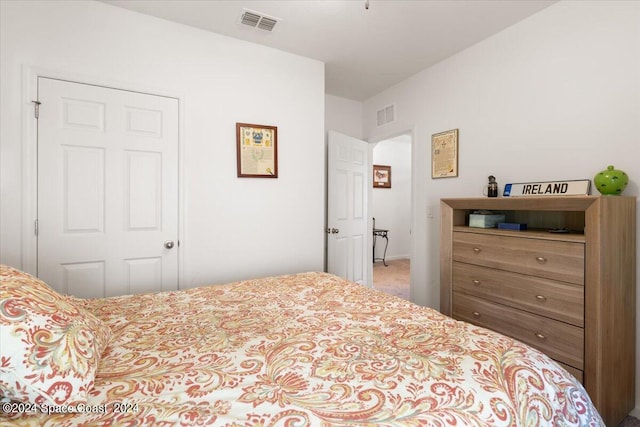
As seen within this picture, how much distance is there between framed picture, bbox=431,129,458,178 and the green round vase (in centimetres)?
116

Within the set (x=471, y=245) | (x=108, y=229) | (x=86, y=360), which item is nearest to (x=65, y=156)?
(x=108, y=229)

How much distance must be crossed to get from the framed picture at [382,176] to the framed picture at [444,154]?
3.17m

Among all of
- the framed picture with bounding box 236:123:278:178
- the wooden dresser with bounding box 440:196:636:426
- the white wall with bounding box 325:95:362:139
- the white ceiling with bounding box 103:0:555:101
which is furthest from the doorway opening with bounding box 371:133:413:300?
the wooden dresser with bounding box 440:196:636:426

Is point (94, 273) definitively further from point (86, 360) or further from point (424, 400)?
point (424, 400)

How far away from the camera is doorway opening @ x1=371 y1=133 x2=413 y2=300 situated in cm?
620

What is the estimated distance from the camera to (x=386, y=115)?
3660 mm

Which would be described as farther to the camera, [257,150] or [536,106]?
[257,150]

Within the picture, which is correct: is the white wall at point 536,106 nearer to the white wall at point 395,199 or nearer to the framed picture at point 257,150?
the framed picture at point 257,150

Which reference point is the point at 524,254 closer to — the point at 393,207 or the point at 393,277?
the point at 393,277

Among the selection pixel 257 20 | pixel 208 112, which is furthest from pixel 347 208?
pixel 257 20

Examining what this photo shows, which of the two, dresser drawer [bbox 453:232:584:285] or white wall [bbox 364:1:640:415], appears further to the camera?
white wall [bbox 364:1:640:415]

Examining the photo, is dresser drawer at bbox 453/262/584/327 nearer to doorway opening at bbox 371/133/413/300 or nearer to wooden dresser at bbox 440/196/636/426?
wooden dresser at bbox 440/196/636/426

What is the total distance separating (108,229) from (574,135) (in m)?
3.28

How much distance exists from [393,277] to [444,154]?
8.48 feet
